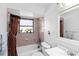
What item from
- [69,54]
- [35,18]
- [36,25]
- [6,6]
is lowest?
[69,54]

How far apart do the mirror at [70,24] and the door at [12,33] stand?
2.32 ft

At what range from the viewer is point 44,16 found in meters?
1.34

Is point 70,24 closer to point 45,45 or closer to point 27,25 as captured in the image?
point 45,45

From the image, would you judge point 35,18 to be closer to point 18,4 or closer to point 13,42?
point 18,4

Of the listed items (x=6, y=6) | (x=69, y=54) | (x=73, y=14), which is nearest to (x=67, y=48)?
(x=69, y=54)

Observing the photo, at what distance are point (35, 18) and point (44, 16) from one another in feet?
0.48

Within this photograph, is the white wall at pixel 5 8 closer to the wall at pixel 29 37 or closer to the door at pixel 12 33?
the door at pixel 12 33

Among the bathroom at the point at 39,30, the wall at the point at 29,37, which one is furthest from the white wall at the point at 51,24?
the wall at the point at 29,37

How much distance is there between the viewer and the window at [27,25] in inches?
52.4

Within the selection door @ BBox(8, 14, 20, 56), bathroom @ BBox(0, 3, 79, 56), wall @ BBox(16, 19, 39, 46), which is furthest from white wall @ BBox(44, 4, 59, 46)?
door @ BBox(8, 14, 20, 56)

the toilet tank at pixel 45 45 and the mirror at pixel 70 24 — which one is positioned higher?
the mirror at pixel 70 24

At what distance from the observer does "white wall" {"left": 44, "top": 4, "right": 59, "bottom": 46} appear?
51.7 inches

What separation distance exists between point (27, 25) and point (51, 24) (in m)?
0.39

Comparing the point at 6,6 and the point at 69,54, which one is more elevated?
the point at 6,6
